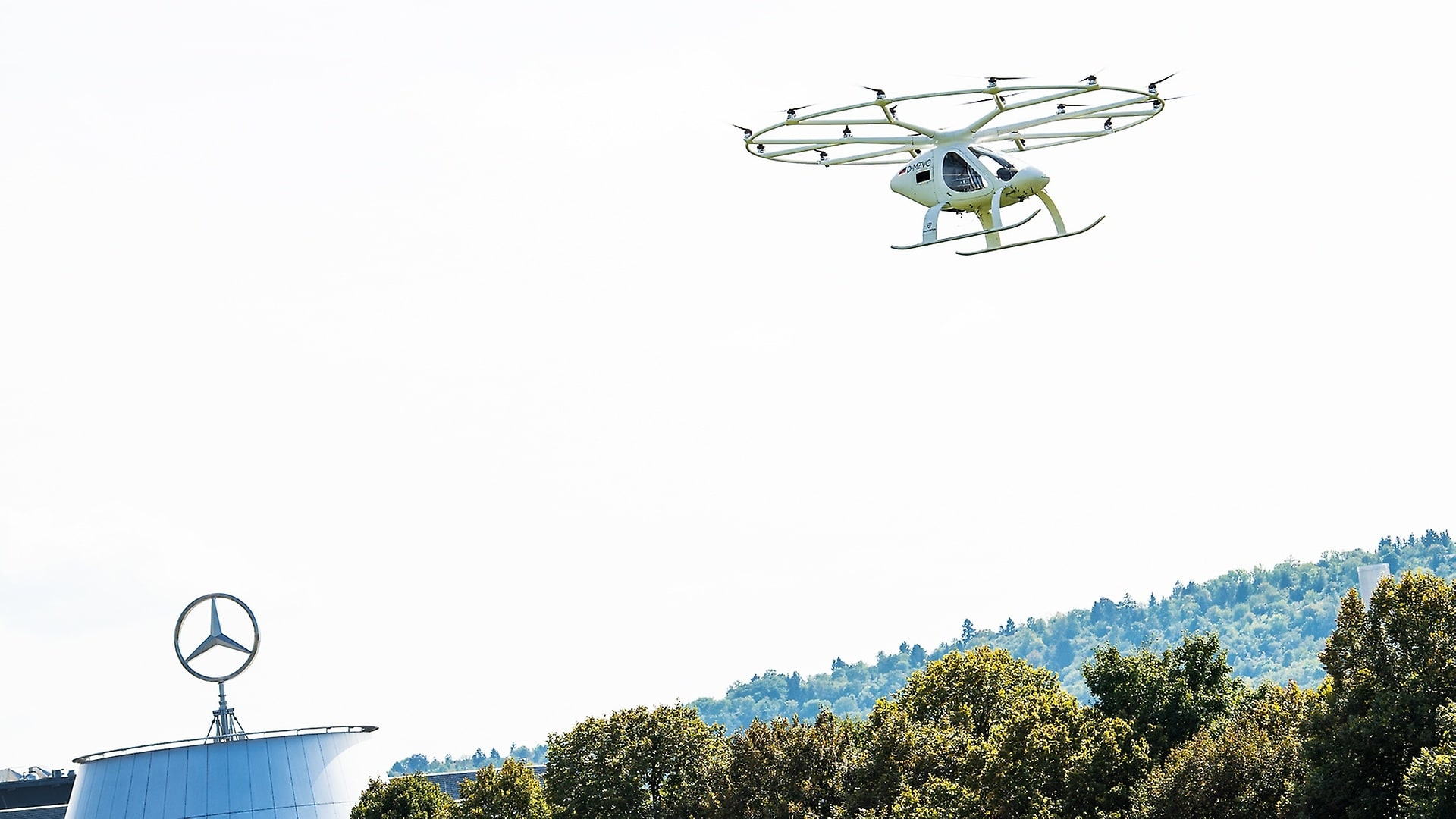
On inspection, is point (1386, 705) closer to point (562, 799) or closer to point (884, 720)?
point (884, 720)

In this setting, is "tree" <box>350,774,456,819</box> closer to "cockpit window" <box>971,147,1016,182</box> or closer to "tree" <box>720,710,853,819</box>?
"tree" <box>720,710,853,819</box>

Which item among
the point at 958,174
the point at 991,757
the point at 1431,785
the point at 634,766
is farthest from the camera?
the point at 634,766

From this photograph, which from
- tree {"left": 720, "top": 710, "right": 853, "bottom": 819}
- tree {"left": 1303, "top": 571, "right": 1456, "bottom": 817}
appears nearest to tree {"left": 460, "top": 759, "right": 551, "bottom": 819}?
tree {"left": 720, "top": 710, "right": 853, "bottom": 819}

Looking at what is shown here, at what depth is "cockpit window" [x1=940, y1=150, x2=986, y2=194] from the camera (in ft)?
183

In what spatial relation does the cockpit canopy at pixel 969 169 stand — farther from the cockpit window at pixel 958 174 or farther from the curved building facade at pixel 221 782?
the curved building facade at pixel 221 782

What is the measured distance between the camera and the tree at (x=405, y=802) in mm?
84562

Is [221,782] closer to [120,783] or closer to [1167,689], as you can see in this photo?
[120,783]

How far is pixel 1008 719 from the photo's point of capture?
6212 cm

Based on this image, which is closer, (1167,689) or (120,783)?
(1167,689)

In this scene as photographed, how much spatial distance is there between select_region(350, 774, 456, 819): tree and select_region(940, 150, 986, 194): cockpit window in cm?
4328

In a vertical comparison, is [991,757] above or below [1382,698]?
above

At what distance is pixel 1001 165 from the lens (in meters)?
55.5

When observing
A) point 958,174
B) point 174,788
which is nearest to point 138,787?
point 174,788

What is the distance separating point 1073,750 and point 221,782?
165ft
